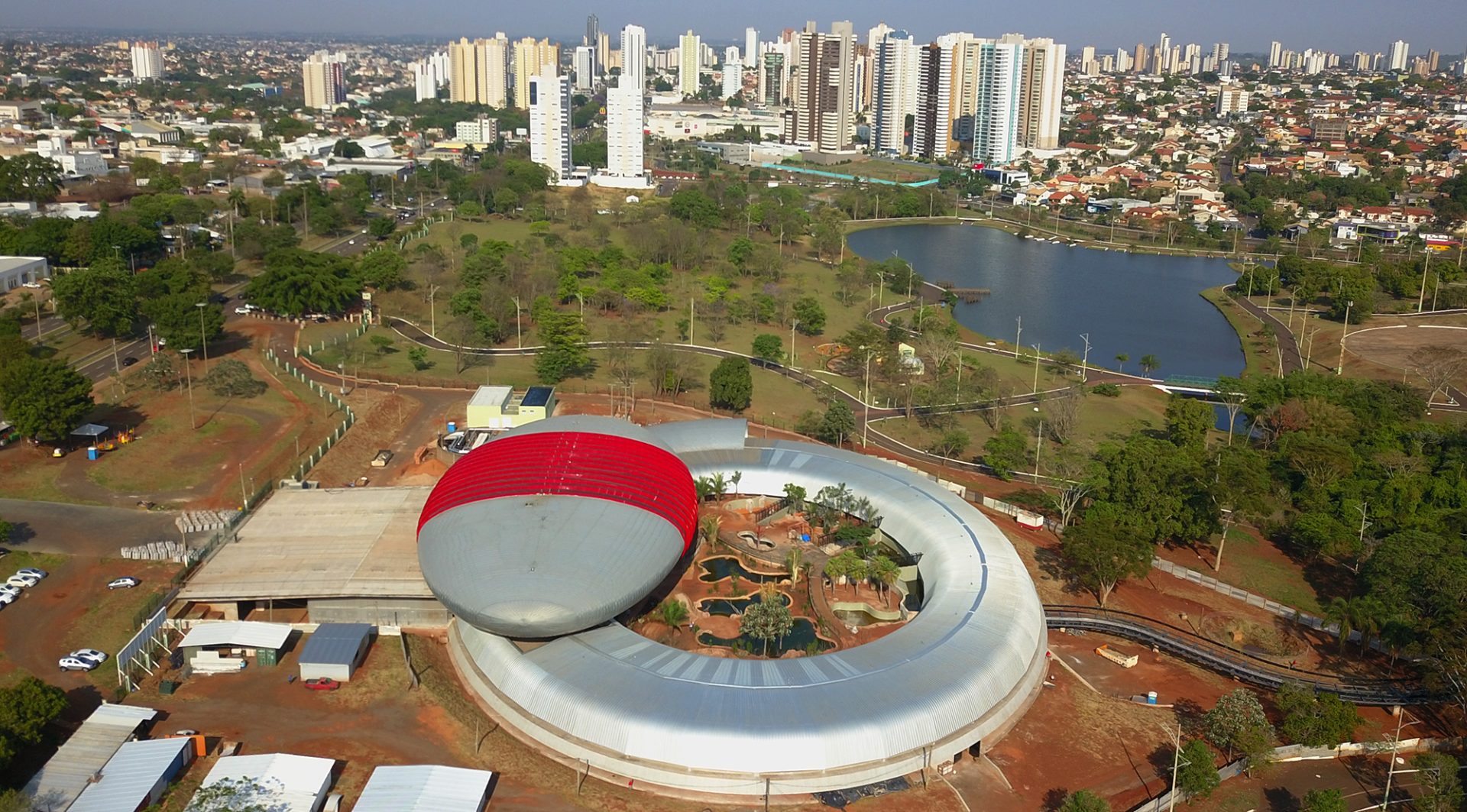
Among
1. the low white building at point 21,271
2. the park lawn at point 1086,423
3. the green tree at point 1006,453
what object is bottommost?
the park lawn at point 1086,423

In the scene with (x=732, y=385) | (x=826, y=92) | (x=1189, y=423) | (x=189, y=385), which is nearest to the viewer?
(x=1189, y=423)

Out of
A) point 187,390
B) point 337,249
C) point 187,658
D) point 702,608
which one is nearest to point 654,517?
point 702,608

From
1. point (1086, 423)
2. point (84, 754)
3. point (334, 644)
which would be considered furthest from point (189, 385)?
point (1086, 423)

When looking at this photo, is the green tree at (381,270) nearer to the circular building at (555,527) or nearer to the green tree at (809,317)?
the green tree at (809,317)

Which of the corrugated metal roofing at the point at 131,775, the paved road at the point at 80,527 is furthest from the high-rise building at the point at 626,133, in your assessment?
the corrugated metal roofing at the point at 131,775

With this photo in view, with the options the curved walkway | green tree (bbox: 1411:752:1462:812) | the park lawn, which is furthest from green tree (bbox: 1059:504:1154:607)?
the park lawn

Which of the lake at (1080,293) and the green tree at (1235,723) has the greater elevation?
the lake at (1080,293)

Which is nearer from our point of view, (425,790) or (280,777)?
(425,790)

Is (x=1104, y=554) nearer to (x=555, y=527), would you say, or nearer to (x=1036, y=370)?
(x=555, y=527)
